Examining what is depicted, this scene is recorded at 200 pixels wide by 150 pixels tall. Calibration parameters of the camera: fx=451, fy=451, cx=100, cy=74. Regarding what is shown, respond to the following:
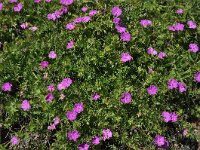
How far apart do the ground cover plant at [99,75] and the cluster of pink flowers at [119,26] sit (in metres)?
0.01

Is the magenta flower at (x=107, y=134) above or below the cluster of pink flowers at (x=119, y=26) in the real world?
below

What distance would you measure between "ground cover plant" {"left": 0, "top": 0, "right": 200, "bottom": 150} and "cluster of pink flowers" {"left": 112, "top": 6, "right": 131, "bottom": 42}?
1cm

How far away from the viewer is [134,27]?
17.1ft

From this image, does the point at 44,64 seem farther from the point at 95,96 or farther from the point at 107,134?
the point at 107,134

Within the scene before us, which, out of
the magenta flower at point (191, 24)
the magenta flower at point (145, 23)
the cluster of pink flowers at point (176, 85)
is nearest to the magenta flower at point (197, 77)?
the cluster of pink flowers at point (176, 85)

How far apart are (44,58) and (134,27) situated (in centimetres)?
111

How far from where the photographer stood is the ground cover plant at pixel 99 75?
451 cm

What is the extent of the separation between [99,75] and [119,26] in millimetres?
667

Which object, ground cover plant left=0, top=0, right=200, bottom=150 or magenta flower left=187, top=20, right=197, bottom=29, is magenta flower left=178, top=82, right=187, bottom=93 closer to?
ground cover plant left=0, top=0, right=200, bottom=150

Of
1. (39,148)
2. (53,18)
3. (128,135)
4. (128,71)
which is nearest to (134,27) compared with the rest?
Answer: (128,71)

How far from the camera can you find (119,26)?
5121mm

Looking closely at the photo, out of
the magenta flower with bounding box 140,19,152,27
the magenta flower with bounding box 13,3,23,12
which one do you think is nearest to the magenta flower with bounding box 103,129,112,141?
the magenta flower with bounding box 140,19,152,27

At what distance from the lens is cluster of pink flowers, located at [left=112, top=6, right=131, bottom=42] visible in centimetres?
498

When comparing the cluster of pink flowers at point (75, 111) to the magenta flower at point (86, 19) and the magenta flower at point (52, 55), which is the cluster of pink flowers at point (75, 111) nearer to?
the magenta flower at point (52, 55)
